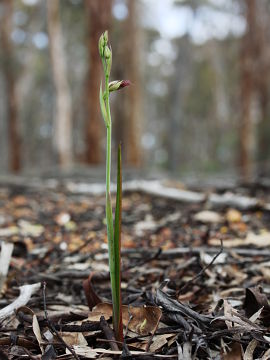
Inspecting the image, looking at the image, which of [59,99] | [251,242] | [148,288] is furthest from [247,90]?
[148,288]

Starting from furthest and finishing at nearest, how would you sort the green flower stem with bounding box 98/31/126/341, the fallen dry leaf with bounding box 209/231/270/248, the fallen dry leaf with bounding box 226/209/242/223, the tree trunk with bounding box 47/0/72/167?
1. the tree trunk with bounding box 47/0/72/167
2. the fallen dry leaf with bounding box 226/209/242/223
3. the fallen dry leaf with bounding box 209/231/270/248
4. the green flower stem with bounding box 98/31/126/341

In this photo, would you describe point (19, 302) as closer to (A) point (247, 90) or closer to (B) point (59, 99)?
(B) point (59, 99)

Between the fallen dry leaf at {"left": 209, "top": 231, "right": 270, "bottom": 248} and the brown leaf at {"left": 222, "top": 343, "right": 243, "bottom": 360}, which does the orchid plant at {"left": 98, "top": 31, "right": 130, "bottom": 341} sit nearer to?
the brown leaf at {"left": 222, "top": 343, "right": 243, "bottom": 360}

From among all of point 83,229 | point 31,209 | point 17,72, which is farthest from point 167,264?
point 17,72

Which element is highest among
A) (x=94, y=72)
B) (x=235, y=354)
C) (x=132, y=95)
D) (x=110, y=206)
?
(x=94, y=72)

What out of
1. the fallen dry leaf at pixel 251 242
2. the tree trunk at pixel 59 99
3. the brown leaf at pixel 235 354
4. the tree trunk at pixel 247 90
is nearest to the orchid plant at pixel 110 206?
the brown leaf at pixel 235 354

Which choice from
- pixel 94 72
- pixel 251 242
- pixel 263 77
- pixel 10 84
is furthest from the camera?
pixel 10 84

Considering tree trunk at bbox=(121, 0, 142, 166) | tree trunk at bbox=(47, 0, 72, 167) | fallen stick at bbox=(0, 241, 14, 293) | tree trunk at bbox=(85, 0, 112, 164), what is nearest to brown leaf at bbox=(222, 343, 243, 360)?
fallen stick at bbox=(0, 241, 14, 293)
